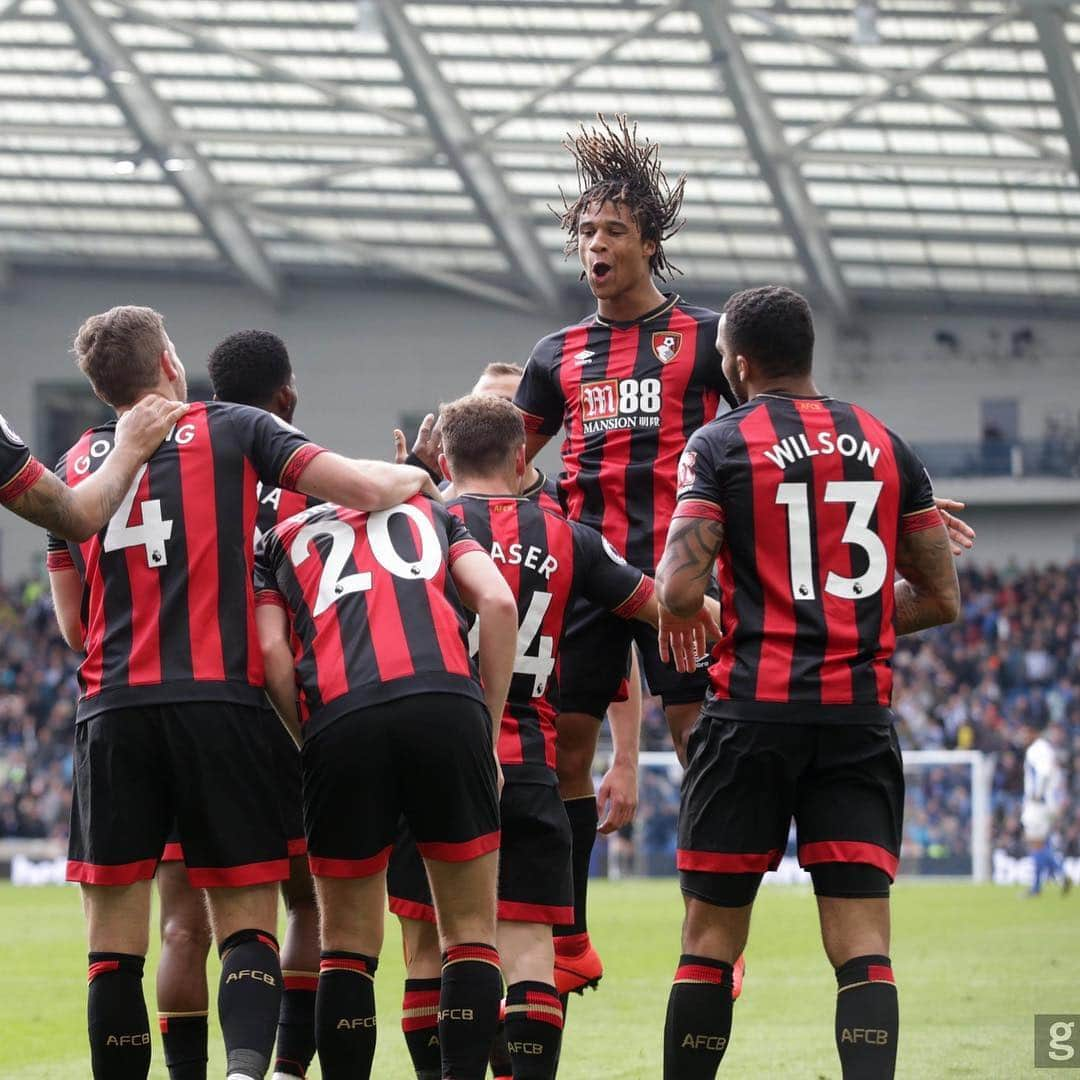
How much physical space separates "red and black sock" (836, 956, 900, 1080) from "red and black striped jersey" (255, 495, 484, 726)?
3.97ft

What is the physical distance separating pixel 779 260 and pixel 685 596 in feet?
100

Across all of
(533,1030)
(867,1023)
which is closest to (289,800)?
(533,1030)

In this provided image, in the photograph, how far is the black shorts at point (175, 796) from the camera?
4.77m

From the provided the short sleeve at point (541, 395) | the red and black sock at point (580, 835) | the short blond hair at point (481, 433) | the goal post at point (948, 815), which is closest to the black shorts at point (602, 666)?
the red and black sock at point (580, 835)

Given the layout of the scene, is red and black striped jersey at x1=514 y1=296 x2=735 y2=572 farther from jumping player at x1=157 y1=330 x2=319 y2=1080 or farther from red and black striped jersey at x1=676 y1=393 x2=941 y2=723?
red and black striped jersey at x1=676 y1=393 x2=941 y2=723

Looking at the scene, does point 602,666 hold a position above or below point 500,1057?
above

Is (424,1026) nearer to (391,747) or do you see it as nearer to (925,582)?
(391,747)

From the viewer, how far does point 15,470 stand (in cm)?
480

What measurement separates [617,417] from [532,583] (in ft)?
3.18

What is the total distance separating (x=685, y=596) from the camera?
4.85 metres

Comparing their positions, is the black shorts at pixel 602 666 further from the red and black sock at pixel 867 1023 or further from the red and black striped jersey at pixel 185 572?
the red and black sock at pixel 867 1023

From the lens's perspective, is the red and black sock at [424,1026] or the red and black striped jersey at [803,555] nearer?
the red and black striped jersey at [803,555]

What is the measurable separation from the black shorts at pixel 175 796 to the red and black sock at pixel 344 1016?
311 millimetres

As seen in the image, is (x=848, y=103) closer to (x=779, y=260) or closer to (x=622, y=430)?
(x=779, y=260)
